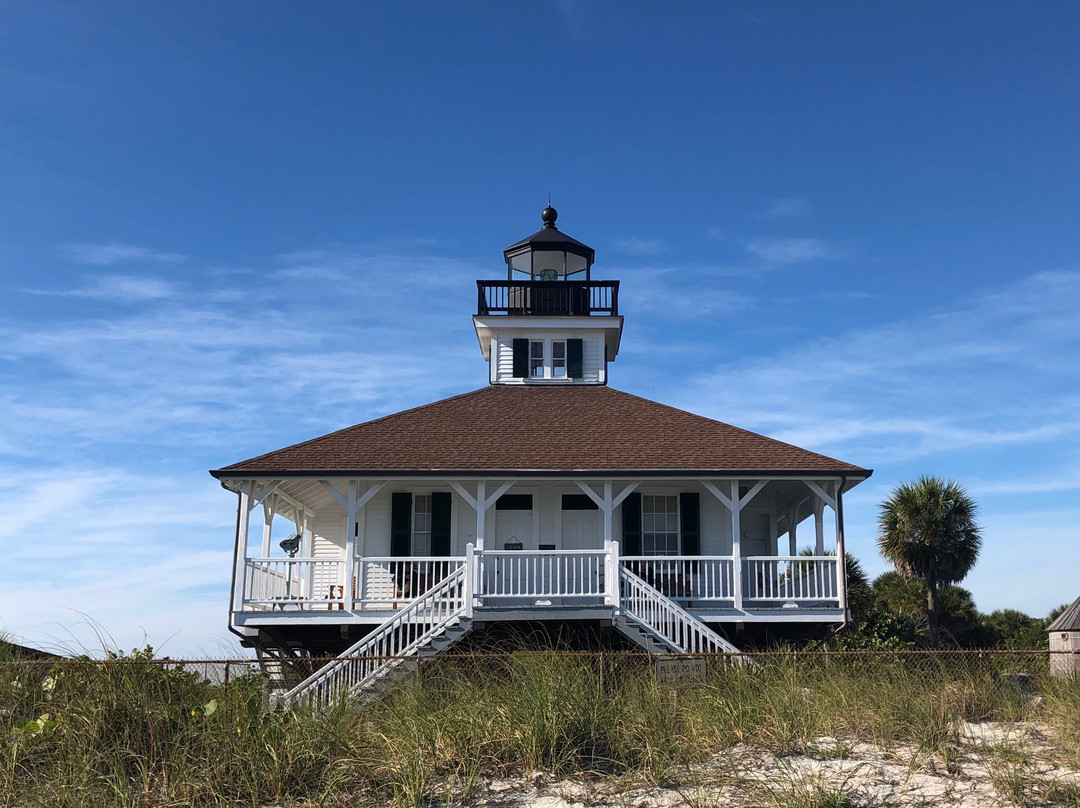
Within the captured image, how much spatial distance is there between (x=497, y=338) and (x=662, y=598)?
37.3 ft

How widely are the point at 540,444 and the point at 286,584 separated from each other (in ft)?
18.6

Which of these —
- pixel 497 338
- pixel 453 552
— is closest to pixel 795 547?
pixel 453 552

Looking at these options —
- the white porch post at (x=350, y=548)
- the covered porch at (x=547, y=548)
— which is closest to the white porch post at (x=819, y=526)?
the covered porch at (x=547, y=548)

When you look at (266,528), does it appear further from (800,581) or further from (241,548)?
(800,581)

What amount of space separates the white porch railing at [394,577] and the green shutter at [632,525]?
3362mm

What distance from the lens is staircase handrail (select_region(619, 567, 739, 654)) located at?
59.9 feet

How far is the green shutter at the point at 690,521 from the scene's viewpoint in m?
22.8

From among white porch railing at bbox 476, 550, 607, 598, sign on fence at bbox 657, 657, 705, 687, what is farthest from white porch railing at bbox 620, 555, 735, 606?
sign on fence at bbox 657, 657, 705, 687

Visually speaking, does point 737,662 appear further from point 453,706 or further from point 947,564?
point 947,564

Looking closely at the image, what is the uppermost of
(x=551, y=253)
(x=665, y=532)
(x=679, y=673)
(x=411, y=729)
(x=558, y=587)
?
(x=551, y=253)

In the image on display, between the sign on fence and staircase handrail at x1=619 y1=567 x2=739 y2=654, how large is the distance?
3.48 metres

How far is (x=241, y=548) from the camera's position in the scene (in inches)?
811

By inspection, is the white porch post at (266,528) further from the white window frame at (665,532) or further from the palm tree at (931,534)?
the palm tree at (931,534)

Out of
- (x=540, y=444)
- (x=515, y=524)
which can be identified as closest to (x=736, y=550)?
(x=540, y=444)
